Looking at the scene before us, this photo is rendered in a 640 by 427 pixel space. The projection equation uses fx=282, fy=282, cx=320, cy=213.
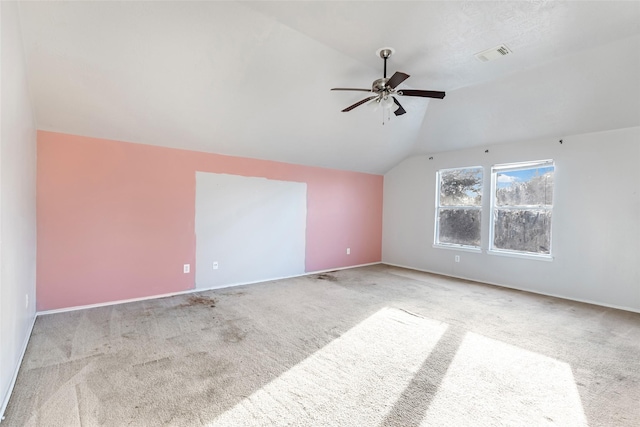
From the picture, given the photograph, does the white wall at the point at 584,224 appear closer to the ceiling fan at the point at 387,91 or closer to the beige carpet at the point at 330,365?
the beige carpet at the point at 330,365

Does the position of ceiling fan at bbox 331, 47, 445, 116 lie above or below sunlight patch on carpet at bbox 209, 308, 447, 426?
above

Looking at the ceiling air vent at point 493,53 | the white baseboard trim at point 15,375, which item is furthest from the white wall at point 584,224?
the white baseboard trim at point 15,375

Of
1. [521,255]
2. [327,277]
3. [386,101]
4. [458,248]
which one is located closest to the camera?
[386,101]

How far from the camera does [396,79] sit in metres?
2.55

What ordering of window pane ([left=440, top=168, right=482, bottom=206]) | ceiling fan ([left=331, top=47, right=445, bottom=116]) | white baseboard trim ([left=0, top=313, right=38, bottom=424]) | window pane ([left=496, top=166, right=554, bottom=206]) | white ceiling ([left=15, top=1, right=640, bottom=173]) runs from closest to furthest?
white baseboard trim ([left=0, top=313, right=38, bottom=424])
white ceiling ([left=15, top=1, right=640, bottom=173])
ceiling fan ([left=331, top=47, right=445, bottom=116])
window pane ([left=496, top=166, right=554, bottom=206])
window pane ([left=440, top=168, right=482, bottom=206])

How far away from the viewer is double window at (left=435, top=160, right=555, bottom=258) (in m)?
4.34

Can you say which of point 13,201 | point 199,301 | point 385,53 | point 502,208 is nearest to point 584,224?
point 502,208

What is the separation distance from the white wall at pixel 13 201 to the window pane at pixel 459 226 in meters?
5.81

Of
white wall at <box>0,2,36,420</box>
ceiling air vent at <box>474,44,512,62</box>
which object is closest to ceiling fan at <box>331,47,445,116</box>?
ceiling air vent at <box>474,44,512,62</box>

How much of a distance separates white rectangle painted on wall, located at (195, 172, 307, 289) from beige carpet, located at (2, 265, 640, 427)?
75 cm

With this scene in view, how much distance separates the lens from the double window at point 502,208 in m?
4.34

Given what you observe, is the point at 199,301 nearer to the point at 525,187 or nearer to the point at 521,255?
the point at 521,255

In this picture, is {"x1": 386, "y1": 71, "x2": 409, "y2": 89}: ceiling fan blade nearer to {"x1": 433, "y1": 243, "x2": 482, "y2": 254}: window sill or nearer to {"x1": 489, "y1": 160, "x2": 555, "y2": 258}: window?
{"x1": 489, "y1": 160, "x2": 555, "y2": 258}: window

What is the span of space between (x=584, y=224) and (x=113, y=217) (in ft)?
20.4
